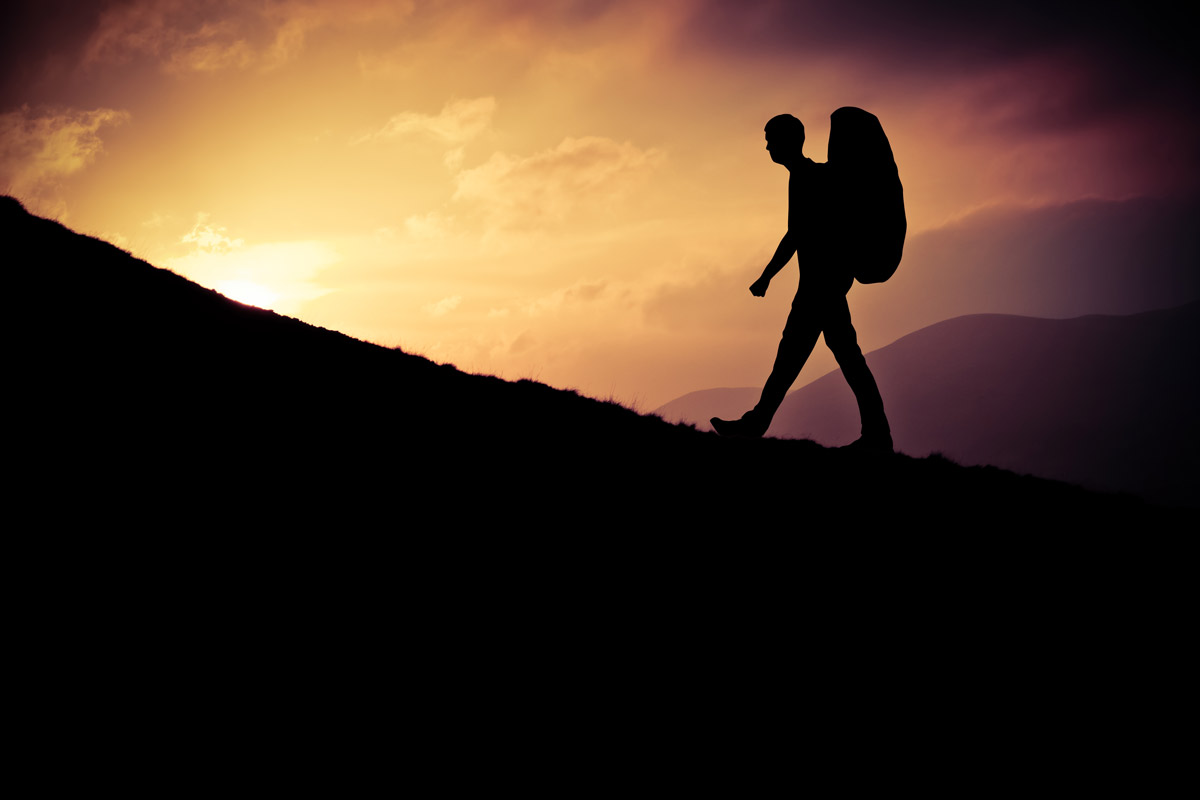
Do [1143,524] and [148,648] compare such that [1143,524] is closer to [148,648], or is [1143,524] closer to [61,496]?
[148,648]

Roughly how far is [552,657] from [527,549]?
0.72 m

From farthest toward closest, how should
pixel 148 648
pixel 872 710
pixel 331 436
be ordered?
pixel 331 436
pixel 872 710
pixel 148 648

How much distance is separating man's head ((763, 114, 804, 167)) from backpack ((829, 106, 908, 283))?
0.42 m

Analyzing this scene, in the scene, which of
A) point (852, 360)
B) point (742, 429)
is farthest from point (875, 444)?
point (742, 429)

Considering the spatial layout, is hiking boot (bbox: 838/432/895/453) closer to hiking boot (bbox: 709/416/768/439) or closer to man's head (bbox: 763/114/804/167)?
hiking boot (bbox: 709/416/768/439)

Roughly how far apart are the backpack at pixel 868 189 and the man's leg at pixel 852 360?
1.68 feet

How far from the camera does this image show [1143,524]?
4.25 meters

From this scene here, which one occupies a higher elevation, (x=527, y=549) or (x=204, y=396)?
(x=204, y=396)

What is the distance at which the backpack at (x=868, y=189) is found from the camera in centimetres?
514

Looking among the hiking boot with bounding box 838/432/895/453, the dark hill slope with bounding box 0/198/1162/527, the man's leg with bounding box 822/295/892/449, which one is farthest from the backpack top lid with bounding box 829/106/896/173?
the dark hill slope with bounding box 0/198/1162/527

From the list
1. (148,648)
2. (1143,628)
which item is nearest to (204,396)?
(148,648)

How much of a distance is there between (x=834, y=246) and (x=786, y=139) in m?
1.26

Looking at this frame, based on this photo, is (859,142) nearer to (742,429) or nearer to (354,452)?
(742,429)

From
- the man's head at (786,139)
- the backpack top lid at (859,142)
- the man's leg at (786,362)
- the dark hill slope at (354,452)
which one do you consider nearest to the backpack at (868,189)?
the backpack top lid at (859,142)
